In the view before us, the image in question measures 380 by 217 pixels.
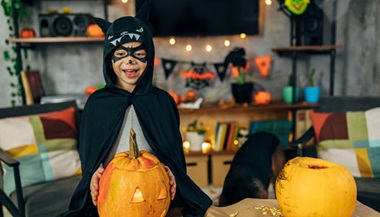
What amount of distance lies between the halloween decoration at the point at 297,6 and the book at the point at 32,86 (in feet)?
7.28

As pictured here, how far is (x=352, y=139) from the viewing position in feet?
7.17

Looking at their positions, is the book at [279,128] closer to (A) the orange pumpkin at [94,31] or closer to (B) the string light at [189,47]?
(B) the string light at [189,47]

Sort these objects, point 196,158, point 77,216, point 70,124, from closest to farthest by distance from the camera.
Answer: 1. point 77,216
2. point 70,124
3. point 196,158

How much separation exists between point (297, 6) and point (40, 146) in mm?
2332

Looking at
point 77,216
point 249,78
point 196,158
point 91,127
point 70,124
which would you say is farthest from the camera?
point 249,78

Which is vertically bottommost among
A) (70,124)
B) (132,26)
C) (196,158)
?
(196,158)

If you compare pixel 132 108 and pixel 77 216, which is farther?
pixel 132 108

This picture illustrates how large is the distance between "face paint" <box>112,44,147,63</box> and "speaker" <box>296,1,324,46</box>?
7.76 ft

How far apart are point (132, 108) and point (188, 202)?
386 mm

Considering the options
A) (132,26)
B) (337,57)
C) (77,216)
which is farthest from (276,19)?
(77,216)

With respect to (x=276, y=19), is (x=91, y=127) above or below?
below

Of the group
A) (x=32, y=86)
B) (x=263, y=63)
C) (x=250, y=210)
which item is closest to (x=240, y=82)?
(x=263, y=63)

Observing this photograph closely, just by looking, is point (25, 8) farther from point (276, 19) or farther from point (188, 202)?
point (188, 202)

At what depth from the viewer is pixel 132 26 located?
1283 millimetres
